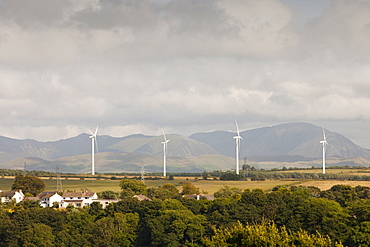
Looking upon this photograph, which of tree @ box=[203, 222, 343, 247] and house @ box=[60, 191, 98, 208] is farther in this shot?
house @ box=[60, 191, 98, 208]

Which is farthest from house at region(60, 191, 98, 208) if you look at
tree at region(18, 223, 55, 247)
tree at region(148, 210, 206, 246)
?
tree at region(148, 210, 206, 246)

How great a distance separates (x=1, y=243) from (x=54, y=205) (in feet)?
158

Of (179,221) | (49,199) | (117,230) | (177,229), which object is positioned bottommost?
(117,230)

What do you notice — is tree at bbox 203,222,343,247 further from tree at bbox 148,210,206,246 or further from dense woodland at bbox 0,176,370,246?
tree at bbox 148,210,206,246

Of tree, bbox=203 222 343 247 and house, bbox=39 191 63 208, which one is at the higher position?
house, bbox=39 191 63 208

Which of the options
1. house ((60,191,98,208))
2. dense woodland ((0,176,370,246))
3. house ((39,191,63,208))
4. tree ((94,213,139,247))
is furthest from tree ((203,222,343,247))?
house ((39,191,63,208))

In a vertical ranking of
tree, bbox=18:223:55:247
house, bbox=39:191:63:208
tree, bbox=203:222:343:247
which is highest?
house, bbox=39:191:63:208

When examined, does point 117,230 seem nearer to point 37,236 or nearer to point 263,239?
point 37,236

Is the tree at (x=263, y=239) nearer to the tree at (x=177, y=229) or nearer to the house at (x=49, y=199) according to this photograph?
the tree at (x=177, y=229)

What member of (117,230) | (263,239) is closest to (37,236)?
(117,230)

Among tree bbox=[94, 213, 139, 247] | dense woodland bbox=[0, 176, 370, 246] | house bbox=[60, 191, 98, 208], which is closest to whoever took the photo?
dense woodland bbox=[0, 176, 370, 246]

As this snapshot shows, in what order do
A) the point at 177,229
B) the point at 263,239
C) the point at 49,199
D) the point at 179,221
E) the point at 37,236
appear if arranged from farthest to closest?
the point at 49,199 < the point at 179,221 < the point at 37,236 < the point at 177,229 < the point at 263,239

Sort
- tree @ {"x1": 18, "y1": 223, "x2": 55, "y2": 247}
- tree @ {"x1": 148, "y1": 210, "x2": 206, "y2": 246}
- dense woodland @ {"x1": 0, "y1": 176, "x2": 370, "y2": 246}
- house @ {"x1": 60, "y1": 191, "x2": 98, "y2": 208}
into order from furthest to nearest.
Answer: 1. house @ {"x1": 60, "y1": 191, "x2": 98, "y2": 208}
2. tree @ {"x1": 148, "y1": 210, "x2": 206, "y2": 246}
3. tree @ {"x1": 18, "y1": 223, "x2": 55, "y2": 247}
4. dense woodland @ {"x1": 0, "y1": 176, "x2": 370, "y2": 246}

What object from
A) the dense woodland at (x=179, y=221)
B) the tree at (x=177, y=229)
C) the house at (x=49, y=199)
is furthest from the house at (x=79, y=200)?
A: the tree at (x=177, y=229)
